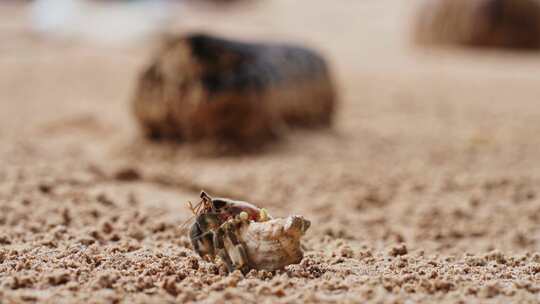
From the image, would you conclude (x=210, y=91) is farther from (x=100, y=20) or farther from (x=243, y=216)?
(x=100, y=20)

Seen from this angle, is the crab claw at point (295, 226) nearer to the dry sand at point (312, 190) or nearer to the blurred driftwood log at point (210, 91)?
the dry sand at point (312, 190)

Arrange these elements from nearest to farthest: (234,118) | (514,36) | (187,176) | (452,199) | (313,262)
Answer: (313,262) < (452,199) < (187,176) < (234,118) < (514,36)

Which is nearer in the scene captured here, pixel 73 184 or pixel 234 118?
pixel 73 184

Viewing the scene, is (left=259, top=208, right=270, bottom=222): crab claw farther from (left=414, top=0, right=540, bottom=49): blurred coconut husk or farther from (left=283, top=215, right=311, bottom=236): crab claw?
(left=414, top=0, right=540, bottom=49): blurred coconut husk

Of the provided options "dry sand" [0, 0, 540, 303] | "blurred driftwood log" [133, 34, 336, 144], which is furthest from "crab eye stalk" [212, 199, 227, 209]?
"blurred driftwood log" [133, 34, 336, 144]

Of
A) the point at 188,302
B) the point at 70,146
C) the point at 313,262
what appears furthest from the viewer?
the point at 70,146

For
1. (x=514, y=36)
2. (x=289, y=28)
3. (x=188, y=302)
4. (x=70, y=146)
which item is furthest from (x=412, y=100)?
(x=289, y=28)

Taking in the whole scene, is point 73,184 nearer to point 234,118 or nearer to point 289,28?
point 234,118
